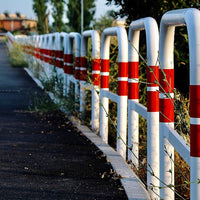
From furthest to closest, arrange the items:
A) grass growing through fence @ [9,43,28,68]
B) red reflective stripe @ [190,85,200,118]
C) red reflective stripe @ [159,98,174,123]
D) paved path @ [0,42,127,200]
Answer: grass growing through fence @ [9,43,28,68]
paved path @ [0,42,127,200]
red reflective stripe @ [159,98,174,123]
red reflective stripe @ [190,85,200,118]

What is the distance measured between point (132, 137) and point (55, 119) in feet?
14.3

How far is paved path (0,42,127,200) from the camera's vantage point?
5514 millimetres

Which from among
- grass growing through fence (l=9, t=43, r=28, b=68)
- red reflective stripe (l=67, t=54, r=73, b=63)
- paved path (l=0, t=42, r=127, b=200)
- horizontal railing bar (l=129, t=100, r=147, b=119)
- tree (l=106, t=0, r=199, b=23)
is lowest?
paved path (l=0, t=42, r=127, b=200)

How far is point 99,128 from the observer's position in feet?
28.6

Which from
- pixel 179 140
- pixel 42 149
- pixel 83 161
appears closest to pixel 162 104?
pixel 179 140

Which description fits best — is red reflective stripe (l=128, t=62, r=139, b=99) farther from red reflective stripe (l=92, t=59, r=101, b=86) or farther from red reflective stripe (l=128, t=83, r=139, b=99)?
red reflective stripe (l=92, t=59, r=101, b=86)

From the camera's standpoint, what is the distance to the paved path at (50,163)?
5514 millimetres

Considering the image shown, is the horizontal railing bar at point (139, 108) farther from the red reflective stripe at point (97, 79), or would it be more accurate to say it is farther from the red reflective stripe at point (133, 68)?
the red reflective stripe at point (97, 79)

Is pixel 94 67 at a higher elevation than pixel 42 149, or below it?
higher

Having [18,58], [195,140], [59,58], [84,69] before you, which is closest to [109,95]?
[84,69]

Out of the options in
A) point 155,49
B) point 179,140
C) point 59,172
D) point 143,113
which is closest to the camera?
point 179,140

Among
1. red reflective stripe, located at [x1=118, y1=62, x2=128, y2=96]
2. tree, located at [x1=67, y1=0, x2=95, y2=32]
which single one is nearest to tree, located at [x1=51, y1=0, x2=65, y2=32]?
tree, located at [x1=67, y1=0, x2=95, y2=32]

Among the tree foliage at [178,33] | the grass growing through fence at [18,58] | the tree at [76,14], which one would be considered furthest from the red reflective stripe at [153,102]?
the tree at [76,14]

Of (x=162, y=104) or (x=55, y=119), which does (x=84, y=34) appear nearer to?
(x=55, y=119)
